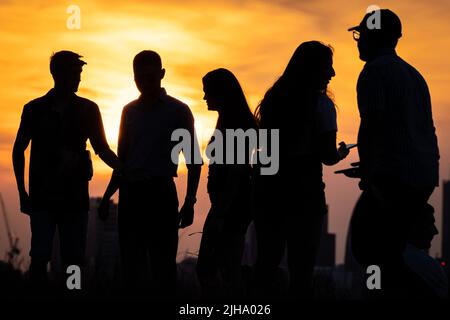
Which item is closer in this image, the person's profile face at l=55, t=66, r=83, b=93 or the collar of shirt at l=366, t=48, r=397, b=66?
the collar of shirt at l=366, t=48, r=397, b=66

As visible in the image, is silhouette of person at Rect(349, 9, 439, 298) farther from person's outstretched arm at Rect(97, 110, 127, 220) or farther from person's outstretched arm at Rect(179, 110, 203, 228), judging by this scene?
person's outstretched arm at Rect(97, 110, 127, 220)

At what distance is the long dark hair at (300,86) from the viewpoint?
23.5 ft

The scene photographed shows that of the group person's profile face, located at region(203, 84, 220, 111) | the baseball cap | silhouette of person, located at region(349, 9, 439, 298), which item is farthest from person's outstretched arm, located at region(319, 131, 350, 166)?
person's profile face, located at region(203, 84, 220, 111)

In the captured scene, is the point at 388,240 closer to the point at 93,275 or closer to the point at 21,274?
the point at 93,275

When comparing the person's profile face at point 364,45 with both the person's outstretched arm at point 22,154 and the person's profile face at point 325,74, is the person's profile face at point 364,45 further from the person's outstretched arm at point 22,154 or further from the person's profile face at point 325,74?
Answer: the person's outstretched arm at point 22,154

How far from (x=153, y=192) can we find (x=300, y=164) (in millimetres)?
1587

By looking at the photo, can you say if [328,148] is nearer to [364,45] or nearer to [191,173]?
[364,45]

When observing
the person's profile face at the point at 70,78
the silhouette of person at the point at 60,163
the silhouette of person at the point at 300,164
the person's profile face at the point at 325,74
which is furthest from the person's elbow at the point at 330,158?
the person's profile face at the point at 70,78

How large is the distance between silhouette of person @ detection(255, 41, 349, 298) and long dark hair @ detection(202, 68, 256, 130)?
0.69m

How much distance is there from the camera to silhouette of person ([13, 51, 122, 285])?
8734mm

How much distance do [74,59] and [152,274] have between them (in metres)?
2.02

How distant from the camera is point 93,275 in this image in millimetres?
9062

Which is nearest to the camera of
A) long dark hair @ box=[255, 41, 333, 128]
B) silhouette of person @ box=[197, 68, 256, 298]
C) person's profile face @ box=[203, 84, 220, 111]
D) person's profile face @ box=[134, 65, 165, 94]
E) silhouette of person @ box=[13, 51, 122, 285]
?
long dark hair @ box=[255, 41, 333, 128]
